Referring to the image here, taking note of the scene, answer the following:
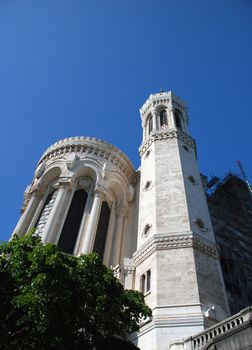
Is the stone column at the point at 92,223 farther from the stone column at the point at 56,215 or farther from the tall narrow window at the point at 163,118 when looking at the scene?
the tall narrow window at the point at 163,118

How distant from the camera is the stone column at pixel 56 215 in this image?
20.8 metres

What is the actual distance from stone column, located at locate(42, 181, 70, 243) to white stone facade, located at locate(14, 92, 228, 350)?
0.06 metres

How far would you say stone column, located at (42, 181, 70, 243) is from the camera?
2081 centimetres

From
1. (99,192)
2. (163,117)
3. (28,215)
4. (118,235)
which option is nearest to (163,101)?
(163,117)

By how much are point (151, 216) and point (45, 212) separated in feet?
25.9

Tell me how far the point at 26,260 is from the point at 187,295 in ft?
23.9

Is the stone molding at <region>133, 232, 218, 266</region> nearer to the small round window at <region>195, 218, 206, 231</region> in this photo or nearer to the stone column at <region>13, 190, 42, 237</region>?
the small round window at <region>195, 218, 206, 231</region>

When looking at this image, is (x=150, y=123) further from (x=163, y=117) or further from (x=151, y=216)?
(x=151, y=216)

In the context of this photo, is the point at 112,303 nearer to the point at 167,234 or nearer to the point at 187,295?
the point at 187,295

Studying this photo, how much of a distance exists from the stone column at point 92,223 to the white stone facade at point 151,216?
0.21ft

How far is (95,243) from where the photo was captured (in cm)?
2278

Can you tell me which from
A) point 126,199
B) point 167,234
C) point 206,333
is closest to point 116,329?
point 206,333

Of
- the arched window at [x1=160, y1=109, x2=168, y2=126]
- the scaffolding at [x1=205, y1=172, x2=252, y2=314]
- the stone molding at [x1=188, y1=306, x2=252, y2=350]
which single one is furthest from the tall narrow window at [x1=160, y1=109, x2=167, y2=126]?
the stone molding at [x1=188, y1=306, x2=252, y2=350]

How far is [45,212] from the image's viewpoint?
78.2 ft
